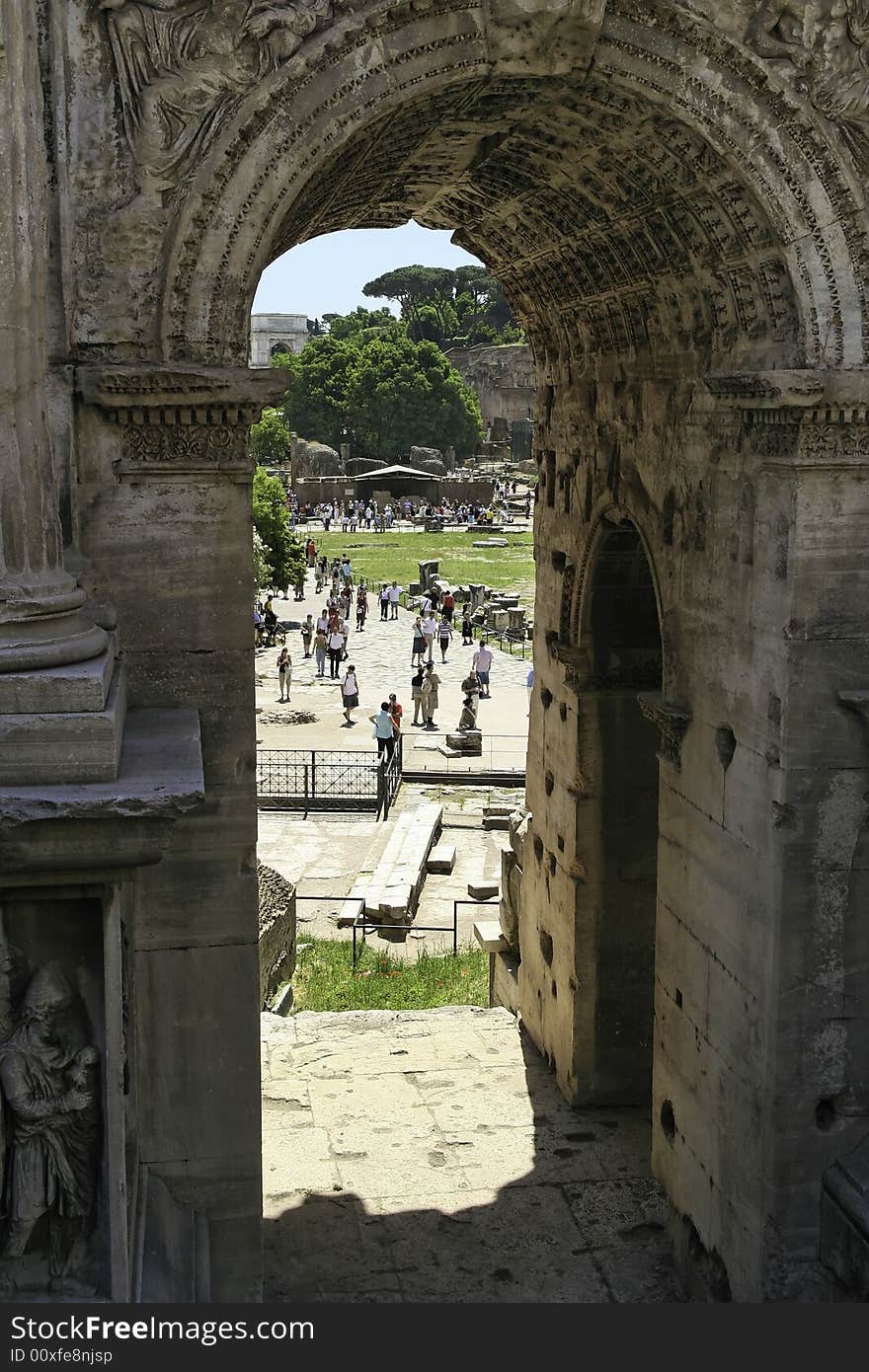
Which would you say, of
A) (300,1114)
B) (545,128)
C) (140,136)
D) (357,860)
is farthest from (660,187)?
(357,860)

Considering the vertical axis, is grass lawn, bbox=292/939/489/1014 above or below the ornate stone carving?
below

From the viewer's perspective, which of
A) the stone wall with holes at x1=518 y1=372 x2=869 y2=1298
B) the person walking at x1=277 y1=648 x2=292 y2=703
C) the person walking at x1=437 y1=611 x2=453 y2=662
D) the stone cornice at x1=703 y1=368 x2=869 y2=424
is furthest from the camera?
the person walking at x1=437 y1=611 x2=453 y2=662

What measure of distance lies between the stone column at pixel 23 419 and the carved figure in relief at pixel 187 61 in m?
0.63

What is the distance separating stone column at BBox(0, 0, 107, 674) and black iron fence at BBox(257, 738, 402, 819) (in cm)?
1358

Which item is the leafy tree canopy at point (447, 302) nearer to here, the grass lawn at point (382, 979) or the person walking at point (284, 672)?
the person walking at point (284, 672)

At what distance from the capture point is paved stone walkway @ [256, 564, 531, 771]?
2347 cm

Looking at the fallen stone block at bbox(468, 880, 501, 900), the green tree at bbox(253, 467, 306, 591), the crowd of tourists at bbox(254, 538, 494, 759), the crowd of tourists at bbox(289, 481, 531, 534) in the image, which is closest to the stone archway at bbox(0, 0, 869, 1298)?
the fallen stone block at bbox(468, 880, 501, 900)

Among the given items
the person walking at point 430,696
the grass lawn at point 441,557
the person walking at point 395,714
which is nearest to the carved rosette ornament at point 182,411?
the person walking at point 395,714

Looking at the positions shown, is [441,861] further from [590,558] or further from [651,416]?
[651,416]

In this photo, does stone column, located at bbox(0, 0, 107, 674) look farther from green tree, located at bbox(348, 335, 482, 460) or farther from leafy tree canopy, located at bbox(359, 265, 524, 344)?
leafy tree canopy, located at bbox(359, 265, 524, 344)

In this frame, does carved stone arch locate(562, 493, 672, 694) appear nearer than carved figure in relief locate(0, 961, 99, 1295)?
No

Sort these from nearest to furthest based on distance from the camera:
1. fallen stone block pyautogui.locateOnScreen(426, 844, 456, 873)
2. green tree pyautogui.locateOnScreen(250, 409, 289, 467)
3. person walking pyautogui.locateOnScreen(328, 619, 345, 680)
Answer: fallen stone block pyautogui.locateOnScreen(426, 844, 456, 873)
person walking pyautogui.locateOnScreen(328, 619, 345, 680)
green tree pyautogui.locateOnScreen(250, 409, 289, 467)

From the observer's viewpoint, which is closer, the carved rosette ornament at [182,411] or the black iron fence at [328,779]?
the carved rosette ornament at [182,411]

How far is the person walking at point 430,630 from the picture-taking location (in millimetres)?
29453
